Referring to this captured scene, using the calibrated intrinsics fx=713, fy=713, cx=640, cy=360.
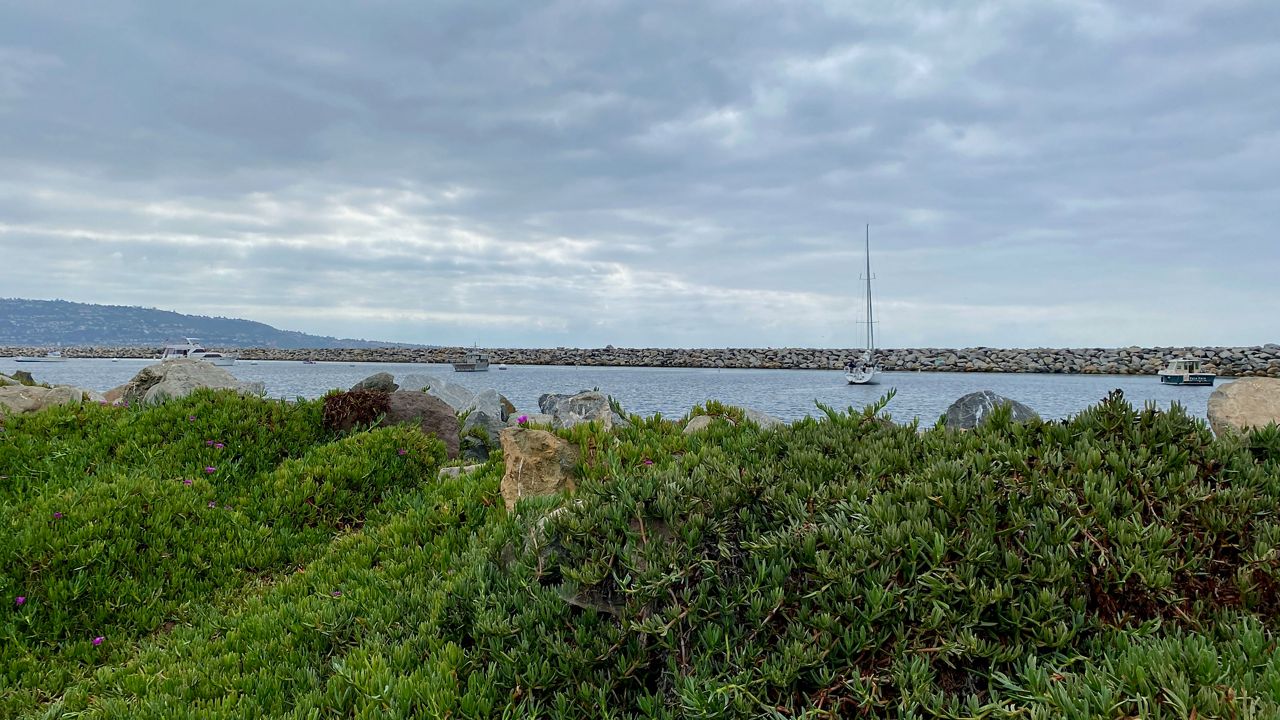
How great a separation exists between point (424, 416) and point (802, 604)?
10326 millimetres

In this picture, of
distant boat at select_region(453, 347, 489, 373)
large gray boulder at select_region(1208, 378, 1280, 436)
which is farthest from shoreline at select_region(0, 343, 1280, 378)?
large gray boulder at select_region(1208, 378, 1280, 436)

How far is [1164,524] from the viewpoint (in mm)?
4078

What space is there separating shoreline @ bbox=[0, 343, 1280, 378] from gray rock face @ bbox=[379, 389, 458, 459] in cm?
8732

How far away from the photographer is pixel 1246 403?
12.0m

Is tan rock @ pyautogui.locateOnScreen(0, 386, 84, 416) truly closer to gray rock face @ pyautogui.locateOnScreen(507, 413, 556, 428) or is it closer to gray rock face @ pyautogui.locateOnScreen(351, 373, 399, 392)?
gray rock face @ pyautogui.locateOnScreen(351, 373, 399, 392)

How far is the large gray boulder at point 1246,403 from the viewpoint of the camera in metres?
11.7

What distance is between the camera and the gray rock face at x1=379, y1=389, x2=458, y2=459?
42.2 feet

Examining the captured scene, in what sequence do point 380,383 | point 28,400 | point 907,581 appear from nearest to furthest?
point 907,581 < point 28,400 < point 380,383

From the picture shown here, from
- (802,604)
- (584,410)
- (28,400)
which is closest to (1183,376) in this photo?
(584,410)

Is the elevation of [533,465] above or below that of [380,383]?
below

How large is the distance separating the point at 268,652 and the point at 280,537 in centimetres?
361

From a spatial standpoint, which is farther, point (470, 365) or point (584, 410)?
point (470, 365)

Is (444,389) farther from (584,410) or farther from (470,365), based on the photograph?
(470,365)

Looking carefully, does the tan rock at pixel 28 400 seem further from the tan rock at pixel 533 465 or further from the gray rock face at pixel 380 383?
the tan rock at pixel 533 465
